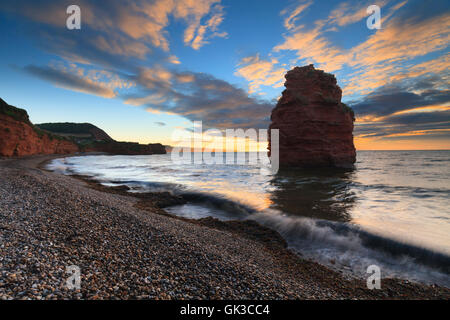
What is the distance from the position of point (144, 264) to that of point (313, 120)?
1131 inches

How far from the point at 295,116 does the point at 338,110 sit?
6617 millimetres

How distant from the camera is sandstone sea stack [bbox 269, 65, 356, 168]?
27.6 metres

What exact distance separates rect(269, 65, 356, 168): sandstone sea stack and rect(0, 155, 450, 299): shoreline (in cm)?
2458

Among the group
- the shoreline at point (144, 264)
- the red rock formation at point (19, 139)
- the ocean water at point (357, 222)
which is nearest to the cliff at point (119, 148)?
the red rock formation at point (19, 139)

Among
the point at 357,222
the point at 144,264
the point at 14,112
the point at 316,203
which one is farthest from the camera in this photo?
the point at 14,112

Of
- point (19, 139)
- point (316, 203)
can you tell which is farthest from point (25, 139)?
point (316, 203)

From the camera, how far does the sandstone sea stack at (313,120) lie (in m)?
27.6

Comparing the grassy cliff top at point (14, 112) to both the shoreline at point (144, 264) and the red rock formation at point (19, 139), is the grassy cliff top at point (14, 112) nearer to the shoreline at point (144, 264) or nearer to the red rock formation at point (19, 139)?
the red rock formation at point (19, 139)

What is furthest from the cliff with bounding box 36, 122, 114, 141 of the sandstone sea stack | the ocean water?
the ocean water

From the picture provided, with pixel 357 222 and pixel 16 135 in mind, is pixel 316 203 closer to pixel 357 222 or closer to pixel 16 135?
pixel 357 222

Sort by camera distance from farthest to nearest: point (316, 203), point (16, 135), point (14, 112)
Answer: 1. point (16, 135)
2. point (14, 112)
3. point (316, 203)

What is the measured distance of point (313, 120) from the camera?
89.7ft

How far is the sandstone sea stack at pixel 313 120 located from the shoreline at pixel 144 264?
24.6 metres
